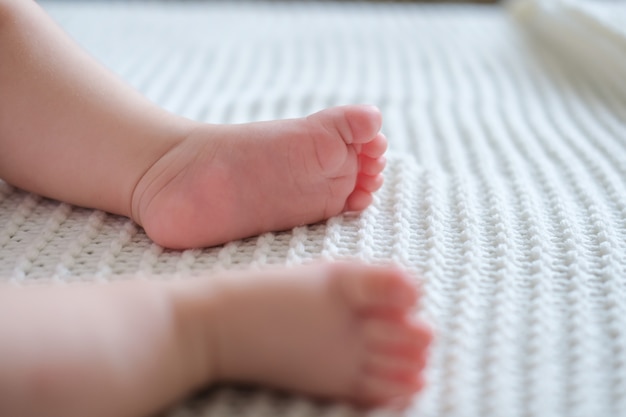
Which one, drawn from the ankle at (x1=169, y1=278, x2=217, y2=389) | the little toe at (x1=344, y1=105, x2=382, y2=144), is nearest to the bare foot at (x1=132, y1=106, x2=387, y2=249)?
the little toe at (x1=344, y1=105, x2=382, y2=144)

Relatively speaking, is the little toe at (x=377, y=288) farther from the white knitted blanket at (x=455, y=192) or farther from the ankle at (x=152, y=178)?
the ankle at (x=152, y=178)

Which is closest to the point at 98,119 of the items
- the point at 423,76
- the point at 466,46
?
the point at 423,76

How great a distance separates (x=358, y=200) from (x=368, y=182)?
0.07 feet

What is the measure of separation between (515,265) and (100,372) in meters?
0.36

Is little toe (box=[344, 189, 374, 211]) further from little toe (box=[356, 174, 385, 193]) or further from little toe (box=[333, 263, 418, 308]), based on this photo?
little toe (box=[333, 263, 418, 308])

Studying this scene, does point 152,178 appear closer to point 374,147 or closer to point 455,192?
point 374,147

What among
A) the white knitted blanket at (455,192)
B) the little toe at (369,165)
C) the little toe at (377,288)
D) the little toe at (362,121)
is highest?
the little toe at (362,121)

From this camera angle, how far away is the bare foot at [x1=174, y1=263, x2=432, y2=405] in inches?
17.8

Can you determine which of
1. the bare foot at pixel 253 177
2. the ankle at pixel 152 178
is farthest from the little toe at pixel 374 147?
the ankle at pixel 152 178

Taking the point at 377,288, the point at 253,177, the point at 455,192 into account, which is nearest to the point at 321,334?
the point at 377,288

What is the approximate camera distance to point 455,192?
29.1 inches

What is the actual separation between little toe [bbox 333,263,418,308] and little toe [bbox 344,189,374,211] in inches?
9.1

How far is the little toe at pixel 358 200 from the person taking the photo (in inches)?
26.9

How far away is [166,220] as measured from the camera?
0.62m
